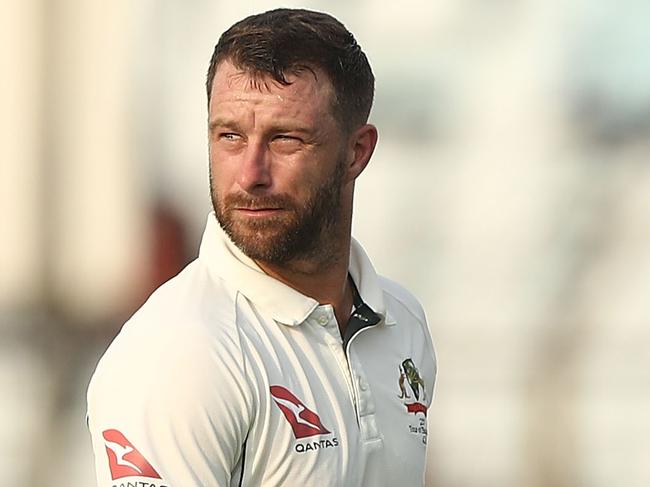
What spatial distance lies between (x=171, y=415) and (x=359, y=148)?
53 cm

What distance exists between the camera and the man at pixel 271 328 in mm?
1943

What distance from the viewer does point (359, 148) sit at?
7.45 feet

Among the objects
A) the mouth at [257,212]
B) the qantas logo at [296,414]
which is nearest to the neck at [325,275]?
the mouth at [257,212]

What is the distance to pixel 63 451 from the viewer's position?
4141 mm

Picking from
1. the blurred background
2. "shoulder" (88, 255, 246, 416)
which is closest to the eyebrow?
"shoulder" (88, 255, 246, 416)

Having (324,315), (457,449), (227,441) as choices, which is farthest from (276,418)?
(457,449)

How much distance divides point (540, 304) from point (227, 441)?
7.61ft

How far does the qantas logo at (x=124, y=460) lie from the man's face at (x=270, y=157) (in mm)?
333

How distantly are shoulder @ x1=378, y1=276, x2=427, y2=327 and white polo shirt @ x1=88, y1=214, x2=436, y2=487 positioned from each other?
0.19m

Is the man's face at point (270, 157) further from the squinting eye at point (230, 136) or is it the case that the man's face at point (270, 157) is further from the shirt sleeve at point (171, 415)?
the shirt sleeve at point (171, 415)

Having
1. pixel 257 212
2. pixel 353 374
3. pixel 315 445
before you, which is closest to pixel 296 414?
pixel 315 445

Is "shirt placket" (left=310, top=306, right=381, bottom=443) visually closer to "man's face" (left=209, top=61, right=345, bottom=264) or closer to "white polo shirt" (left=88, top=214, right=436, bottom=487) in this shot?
"white polo shirt" (left=88, top=214, right=436, bottom=487)

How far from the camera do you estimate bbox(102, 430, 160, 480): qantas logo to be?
1926mm

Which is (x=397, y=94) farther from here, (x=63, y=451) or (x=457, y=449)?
(x=63, y=451)
